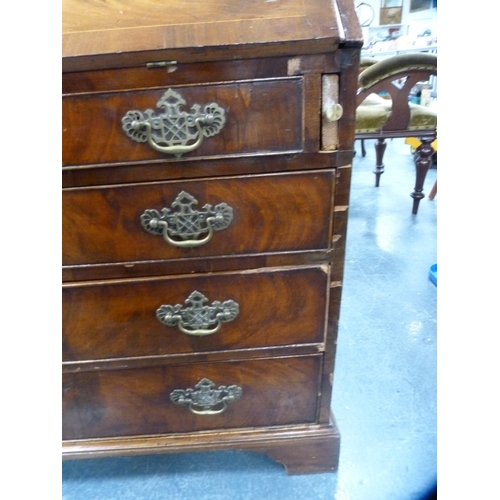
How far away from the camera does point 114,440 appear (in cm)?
84

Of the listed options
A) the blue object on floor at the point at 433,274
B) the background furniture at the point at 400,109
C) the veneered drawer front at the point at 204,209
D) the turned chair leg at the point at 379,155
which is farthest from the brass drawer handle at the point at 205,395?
the turned chair leg at the point at 379,155

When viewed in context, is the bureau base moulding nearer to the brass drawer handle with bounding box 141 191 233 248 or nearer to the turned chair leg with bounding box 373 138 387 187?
the brass drawer handle with bounding box 141 191 233 248

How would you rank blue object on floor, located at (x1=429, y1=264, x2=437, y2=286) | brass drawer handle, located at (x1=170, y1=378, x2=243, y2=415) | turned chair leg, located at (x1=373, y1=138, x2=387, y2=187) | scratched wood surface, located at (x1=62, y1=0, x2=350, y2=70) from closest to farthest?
scratched wood surface, located at (x1=62, y1=0, x2=350, y2=70)
brass drawer handle, located at (x1=170, y1=378, x2=243, y2=415)
blue object on floor, located at (x1=429, y1=264, x2=437, y2=286)
turned chair leg, located at (x1=373, y1=138, x2=387, y2=187)

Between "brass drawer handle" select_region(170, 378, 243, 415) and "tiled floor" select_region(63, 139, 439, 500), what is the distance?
22 cm

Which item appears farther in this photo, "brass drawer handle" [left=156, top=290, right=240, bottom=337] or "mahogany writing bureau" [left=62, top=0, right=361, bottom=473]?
"brass drawer handle" [left=156, top=290, right=240, bottom=337]

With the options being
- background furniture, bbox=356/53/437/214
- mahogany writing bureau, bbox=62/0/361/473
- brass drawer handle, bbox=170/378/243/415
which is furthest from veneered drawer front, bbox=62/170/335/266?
background furniture, bbox=356/53/437/214

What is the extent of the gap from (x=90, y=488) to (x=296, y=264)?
66 centimetres

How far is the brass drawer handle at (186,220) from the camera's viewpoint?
614 mm

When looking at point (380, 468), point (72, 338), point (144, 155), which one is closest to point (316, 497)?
point (380, 468)

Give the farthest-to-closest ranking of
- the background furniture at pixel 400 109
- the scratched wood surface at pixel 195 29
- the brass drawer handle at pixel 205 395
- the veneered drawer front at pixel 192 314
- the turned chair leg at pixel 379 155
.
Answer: the turned chair leg at pixel 379 155 → the background furniture at pixel 400 109 → the brass drawer handle at pixel 205 395 → the veneered drawer front at pixel 192 314 → the scratched wood surface at pixel 195 29

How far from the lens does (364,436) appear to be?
3.19ft

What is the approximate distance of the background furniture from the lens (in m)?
1.56

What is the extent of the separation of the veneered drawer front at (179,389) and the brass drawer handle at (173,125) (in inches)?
15.8

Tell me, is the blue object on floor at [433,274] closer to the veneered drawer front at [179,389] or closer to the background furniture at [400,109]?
the background furniture at [400,109]
